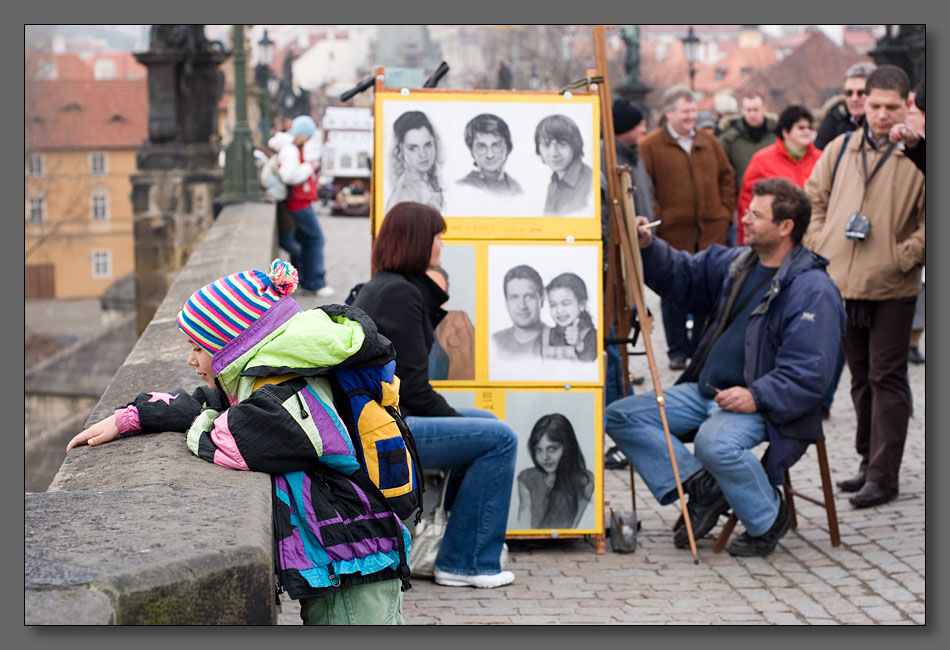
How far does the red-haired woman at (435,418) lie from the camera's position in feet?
17.4

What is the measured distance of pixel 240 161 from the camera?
1891 centimetres

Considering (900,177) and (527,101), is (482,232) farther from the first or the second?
(900,177)

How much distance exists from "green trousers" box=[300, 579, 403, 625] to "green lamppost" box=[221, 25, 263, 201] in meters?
15.8

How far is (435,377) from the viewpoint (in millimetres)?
6164

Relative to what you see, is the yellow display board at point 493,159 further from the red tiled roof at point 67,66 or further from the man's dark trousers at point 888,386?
the red tiled roof at point 67,66

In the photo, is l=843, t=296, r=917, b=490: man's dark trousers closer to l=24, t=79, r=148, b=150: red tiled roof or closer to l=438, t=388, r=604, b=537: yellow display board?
l=438, t=388, r=604, b=537: yellow display board

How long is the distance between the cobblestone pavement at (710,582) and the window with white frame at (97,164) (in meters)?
57.8

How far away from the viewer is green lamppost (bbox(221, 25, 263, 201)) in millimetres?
18922

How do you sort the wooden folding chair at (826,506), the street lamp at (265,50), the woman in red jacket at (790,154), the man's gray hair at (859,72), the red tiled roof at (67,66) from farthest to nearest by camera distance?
the red tiled roof at (67,66) < the street lamp at (265,50) < the woman in red jacket at (790,154) < the man's gray hair at (859,72) < the wooden folding chair at (826,506)

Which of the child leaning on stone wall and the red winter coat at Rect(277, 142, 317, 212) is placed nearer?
the child leaning on stone wall

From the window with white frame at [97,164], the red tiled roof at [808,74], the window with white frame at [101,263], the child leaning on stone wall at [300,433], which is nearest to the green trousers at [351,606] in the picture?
the child leaning on stone wall at [300,433]

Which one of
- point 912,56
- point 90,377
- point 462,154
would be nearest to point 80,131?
point 90,377

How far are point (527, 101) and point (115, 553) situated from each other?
4.02m

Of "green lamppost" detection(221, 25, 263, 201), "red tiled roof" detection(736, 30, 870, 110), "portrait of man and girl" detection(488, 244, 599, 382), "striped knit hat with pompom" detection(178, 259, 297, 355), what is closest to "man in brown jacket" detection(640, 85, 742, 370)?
"portrait of man and girl" detection(488, 244, 599, 382)
